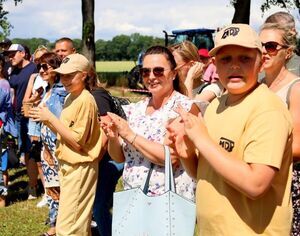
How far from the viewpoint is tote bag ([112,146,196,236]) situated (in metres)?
2.21

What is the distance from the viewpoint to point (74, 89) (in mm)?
4203

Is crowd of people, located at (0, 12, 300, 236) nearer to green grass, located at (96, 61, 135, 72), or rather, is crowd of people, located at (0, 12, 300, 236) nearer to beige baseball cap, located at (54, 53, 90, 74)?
beige baseball cap, located at (54, 53, 90, 74)

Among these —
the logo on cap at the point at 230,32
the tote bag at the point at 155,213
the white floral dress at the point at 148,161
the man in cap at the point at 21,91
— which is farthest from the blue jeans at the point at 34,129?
the logo on cap at the point at 230,32

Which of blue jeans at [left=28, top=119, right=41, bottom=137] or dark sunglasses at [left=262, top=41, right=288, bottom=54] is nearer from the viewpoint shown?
dark sunglasses at [left=262, top=41, right=288, bottom=54]

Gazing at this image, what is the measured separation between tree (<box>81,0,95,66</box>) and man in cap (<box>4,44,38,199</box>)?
887 centimetres

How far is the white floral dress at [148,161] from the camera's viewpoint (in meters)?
3.04

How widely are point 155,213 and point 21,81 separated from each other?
207 inches

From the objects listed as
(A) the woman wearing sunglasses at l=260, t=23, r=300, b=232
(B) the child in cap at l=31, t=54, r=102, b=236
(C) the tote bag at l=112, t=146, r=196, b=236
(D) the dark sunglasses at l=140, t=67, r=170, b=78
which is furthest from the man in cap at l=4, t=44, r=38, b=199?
(A) the woman wearing sunglasses at l=260, t=23, r=300, b=232

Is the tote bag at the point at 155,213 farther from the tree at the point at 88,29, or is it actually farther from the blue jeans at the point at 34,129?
the tree at the point at 88,29

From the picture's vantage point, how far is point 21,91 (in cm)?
722

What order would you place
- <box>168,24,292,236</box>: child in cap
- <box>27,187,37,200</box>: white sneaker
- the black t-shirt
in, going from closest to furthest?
<box>168,24,292,236</box>: child in cap
<box>27,187,37,200</box>: white sneaker
the black t-shirt

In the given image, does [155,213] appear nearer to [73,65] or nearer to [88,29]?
[73,65]

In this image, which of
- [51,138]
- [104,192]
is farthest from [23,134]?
[104,192]

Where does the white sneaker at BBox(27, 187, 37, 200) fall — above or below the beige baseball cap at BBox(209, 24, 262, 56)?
below
